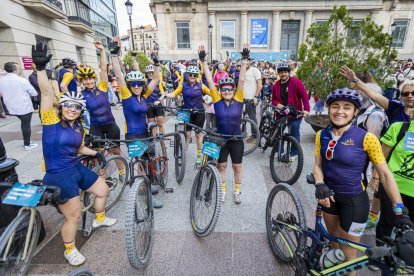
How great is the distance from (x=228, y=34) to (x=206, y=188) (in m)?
32.7

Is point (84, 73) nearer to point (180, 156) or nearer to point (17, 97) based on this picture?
point (180, 156)

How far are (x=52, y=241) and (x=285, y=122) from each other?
14.5ft

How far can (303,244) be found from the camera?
7.34 ft

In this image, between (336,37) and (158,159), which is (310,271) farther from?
(336,37)

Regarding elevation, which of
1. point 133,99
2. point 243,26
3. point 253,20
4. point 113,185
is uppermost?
point 253,20

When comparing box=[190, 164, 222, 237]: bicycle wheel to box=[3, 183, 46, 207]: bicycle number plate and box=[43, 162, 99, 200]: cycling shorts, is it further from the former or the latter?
box=[3, 183, 46, 207]: bicycle number plate

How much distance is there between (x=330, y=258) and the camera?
6.34ft

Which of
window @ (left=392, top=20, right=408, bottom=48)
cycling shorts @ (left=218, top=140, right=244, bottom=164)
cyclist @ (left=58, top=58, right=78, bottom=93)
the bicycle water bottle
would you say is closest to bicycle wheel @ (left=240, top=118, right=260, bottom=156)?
cycling shorts @ (left=218, top=140, right=244, bottom=164)

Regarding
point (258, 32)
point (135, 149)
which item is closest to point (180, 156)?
point (135, 149)

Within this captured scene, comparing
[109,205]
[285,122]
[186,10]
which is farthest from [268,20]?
[109,205]

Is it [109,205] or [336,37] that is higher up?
[336,37]

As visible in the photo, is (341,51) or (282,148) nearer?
(282,148)

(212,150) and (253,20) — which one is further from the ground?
(253,20)

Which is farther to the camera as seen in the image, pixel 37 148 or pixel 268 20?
pixel 268 20
